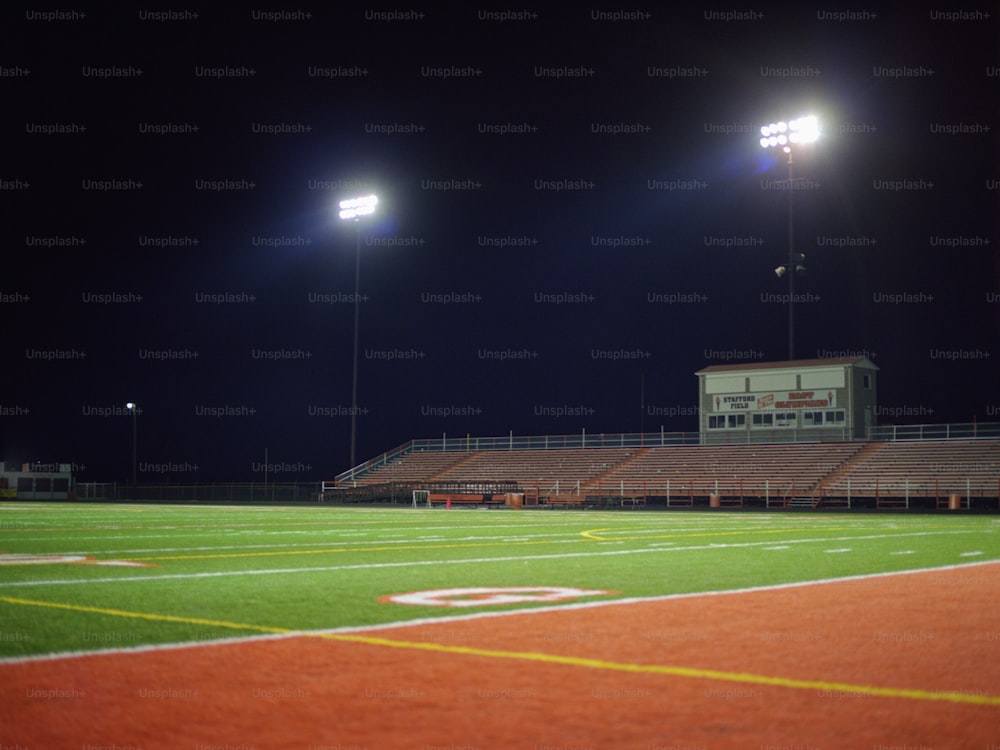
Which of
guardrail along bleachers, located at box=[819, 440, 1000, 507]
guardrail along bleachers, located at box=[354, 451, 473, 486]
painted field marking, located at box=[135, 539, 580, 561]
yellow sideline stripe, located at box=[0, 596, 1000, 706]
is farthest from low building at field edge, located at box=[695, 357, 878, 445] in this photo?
yellow sideline stripe, located at box=[0, 596, 1000, 706]

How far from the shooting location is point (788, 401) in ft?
154

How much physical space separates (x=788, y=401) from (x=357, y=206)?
22.4 m

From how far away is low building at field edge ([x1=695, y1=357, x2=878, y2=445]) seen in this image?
45.6m

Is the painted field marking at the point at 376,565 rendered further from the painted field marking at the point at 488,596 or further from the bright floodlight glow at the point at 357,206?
the bright floodlight glow at the point at 357,206

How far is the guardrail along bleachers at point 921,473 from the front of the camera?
35384mm

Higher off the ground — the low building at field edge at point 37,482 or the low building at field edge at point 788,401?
the low building at field edge at point 788,401

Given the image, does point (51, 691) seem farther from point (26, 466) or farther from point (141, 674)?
point (26, 466)

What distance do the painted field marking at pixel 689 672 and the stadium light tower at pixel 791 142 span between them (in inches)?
1563

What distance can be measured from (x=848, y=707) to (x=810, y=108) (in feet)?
141

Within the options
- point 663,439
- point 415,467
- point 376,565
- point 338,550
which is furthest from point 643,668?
point 415,467

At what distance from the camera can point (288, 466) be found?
65938 mm

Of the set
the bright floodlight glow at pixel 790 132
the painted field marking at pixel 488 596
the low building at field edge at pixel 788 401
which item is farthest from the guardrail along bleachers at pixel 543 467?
the painted field marking at pixel 488 596

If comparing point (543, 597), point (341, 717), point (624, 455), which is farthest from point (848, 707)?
point (624, 455)

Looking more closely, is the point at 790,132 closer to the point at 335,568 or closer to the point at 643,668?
the point at 335,568
